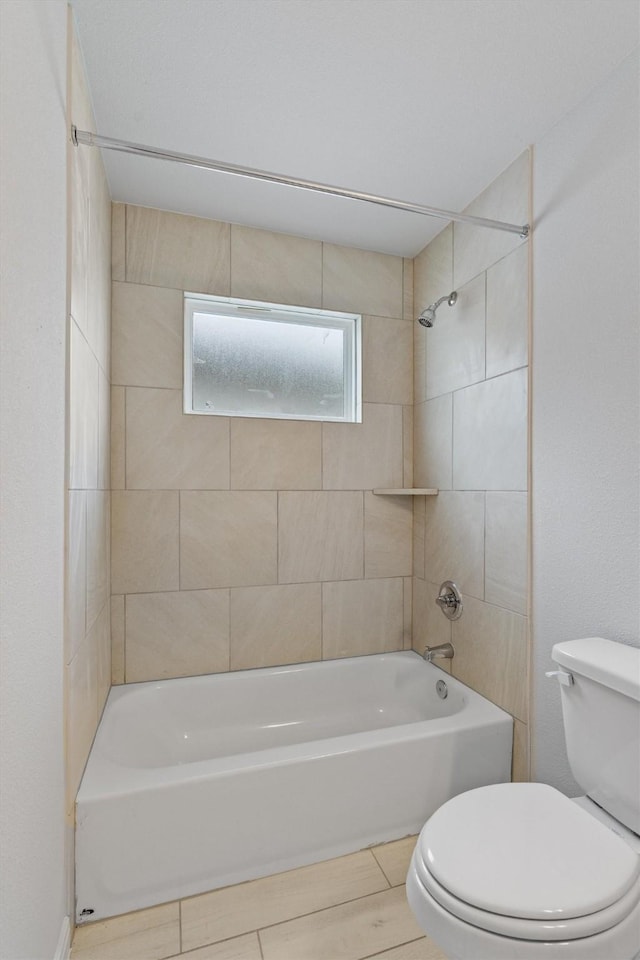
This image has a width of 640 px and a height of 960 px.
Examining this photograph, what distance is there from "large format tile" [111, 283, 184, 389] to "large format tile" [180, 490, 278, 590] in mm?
550

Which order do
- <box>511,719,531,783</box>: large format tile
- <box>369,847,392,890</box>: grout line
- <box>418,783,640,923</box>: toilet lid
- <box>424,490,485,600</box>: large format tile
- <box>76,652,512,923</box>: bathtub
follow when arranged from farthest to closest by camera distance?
<box>424,490,485,600</box>: large format tile, <box>511,719,531,783</box>: large format tile, <box>369,847,392,890</box>: grout line, <box>76,652,512,923</box>: bathtub, <box>418,783,640,923</box>: toilet lid

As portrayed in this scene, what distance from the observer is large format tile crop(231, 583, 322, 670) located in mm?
2184

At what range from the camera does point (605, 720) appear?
1183 mm

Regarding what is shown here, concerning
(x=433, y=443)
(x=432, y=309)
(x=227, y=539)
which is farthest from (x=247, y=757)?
(x=432, y=309)

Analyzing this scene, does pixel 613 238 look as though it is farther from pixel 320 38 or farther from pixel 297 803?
pixel 297 803

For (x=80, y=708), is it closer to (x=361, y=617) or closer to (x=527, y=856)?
(x=527, y=856)

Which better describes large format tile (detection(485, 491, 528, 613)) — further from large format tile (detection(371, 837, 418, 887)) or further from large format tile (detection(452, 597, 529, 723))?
large format tile (detection(371, 837, 418, 887))

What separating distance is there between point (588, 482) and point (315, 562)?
128 cm

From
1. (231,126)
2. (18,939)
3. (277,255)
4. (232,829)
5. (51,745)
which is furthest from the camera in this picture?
(277,255)

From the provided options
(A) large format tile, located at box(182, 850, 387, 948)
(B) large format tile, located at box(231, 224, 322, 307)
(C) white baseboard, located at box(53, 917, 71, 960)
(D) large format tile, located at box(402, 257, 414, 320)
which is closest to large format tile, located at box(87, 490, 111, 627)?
(C) white baseboard, located at box(53, 917, 71, 960)

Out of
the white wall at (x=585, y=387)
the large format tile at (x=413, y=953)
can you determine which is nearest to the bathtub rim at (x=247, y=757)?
the white wall at (x=585, y=387)

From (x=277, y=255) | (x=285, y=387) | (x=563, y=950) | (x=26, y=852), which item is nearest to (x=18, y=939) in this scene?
(x=26, y=852)

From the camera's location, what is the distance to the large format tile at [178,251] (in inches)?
80.7

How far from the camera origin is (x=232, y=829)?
4.61ft
